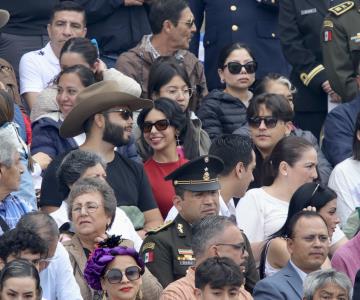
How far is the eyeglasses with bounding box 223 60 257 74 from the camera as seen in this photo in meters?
14.9

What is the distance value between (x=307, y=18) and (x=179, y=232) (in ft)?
15.3

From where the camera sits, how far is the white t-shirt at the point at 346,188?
1368 centimetres

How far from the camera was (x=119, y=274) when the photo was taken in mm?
10617

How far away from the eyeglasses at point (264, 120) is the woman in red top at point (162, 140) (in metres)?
0.81

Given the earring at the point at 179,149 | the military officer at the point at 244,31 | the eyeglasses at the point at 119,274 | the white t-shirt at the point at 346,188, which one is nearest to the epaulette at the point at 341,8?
the military officer at the point at 244,31

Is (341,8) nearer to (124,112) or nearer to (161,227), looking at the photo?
(124,112)

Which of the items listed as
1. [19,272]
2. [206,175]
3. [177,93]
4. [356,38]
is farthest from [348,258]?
[356,38]

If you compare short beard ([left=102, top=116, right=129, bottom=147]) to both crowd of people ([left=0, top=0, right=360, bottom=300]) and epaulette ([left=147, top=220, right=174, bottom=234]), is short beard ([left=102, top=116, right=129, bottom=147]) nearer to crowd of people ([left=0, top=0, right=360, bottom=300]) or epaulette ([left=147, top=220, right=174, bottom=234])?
crowd of people ([left=0, top=0, right=360, bottom=300])

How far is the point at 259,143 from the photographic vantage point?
549 inches

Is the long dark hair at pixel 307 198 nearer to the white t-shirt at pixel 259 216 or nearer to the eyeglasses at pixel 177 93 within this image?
the white t-shirt at pixel 259 216

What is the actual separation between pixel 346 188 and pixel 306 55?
7.73ft

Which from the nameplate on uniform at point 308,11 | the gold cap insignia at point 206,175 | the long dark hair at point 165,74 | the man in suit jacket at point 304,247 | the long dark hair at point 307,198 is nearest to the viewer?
the man in suit jacket at point 304,247

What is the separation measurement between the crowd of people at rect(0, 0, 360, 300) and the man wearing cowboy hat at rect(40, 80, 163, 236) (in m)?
0.01

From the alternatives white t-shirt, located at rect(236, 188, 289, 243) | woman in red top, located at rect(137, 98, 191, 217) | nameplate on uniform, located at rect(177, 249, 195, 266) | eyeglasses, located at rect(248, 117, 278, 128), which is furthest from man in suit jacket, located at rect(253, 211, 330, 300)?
eyeglasses, located at rect(248, 117, 278, 128)
